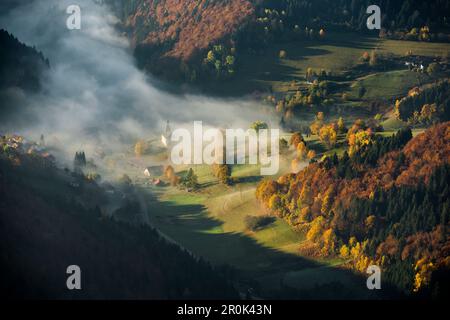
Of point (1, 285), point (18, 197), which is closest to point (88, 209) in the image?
point (18, 197)

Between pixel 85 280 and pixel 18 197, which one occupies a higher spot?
pixel 18 197

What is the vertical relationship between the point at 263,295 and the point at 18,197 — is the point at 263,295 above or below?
below

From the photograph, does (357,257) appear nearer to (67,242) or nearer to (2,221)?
(67,242)
